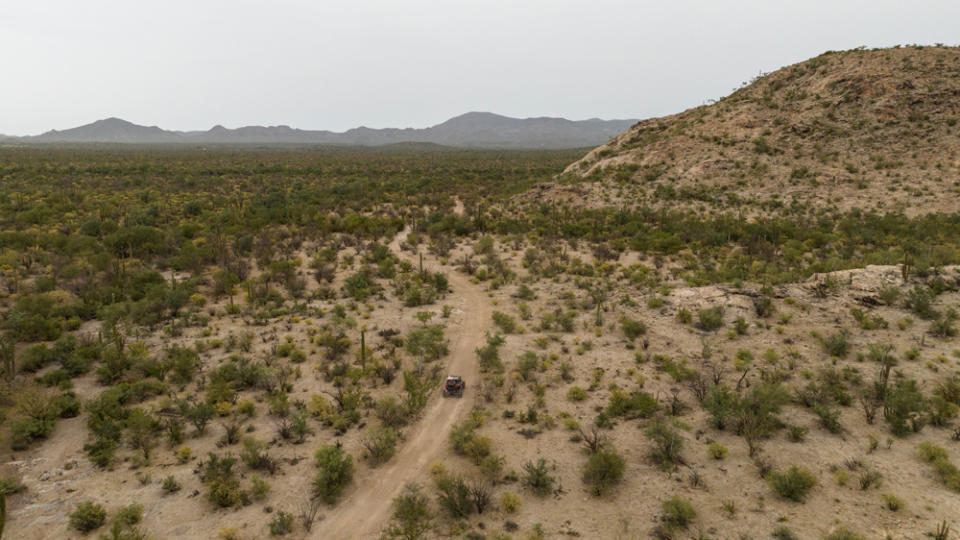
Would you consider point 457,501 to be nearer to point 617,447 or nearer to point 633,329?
point 617,447

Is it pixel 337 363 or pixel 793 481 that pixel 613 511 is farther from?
pixel 337 363

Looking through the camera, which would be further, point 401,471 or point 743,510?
point 401,471

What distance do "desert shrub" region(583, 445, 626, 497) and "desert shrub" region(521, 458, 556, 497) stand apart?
82 cm

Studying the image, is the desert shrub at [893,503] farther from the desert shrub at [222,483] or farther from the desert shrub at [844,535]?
the desert shrub at [222,483]

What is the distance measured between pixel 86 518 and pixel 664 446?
12.3 metres

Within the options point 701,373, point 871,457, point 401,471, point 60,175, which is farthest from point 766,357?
point 60,175

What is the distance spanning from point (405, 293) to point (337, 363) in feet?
21.9

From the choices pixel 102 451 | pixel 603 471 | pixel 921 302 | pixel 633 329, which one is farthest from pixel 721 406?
pixel 102 451

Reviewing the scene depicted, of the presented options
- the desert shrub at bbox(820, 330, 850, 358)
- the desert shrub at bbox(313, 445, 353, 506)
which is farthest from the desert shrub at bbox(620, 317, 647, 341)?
the desert shrub at bbox(313, 445, 353, 506)

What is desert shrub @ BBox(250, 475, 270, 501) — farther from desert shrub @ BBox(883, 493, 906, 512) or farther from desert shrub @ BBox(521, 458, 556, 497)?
desert shrub @ BBox(883, 493, 906, 512)

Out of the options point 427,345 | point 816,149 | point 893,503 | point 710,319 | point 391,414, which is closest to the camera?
point 893,503

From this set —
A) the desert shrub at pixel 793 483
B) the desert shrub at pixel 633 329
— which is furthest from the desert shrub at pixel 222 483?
the desert shrub at pixel 633 329

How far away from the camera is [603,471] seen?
29.9 feet

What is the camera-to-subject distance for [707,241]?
25797 millimetres
